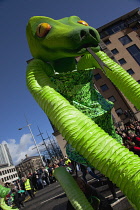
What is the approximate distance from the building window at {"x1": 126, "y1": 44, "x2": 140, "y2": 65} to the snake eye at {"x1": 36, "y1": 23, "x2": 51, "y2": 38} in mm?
23061

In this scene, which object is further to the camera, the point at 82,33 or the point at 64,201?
the point at 64,201

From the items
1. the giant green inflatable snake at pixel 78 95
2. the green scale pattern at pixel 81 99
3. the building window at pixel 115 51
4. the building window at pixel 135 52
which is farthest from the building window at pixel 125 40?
the green scale pattern at pixel 81 99

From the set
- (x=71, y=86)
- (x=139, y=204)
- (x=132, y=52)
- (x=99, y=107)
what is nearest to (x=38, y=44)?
(x=71, y=86)

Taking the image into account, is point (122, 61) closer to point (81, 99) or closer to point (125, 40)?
point (125, 40)

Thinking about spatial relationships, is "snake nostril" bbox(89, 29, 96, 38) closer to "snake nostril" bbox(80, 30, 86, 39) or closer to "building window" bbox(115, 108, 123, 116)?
"snake nostril" bbox(80, 30, 86, 39)

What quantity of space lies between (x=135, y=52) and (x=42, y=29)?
23819mm

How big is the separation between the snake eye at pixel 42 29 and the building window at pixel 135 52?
2306 cm

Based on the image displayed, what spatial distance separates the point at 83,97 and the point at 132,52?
23.6m

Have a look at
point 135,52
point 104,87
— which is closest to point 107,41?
point 135,52

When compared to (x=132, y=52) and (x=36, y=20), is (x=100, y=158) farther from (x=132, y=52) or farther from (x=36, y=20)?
(x=132, y=52)

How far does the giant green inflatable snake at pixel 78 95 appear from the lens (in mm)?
948

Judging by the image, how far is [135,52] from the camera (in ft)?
74.9

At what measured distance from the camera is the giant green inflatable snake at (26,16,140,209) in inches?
37.3

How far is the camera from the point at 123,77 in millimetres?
1784
